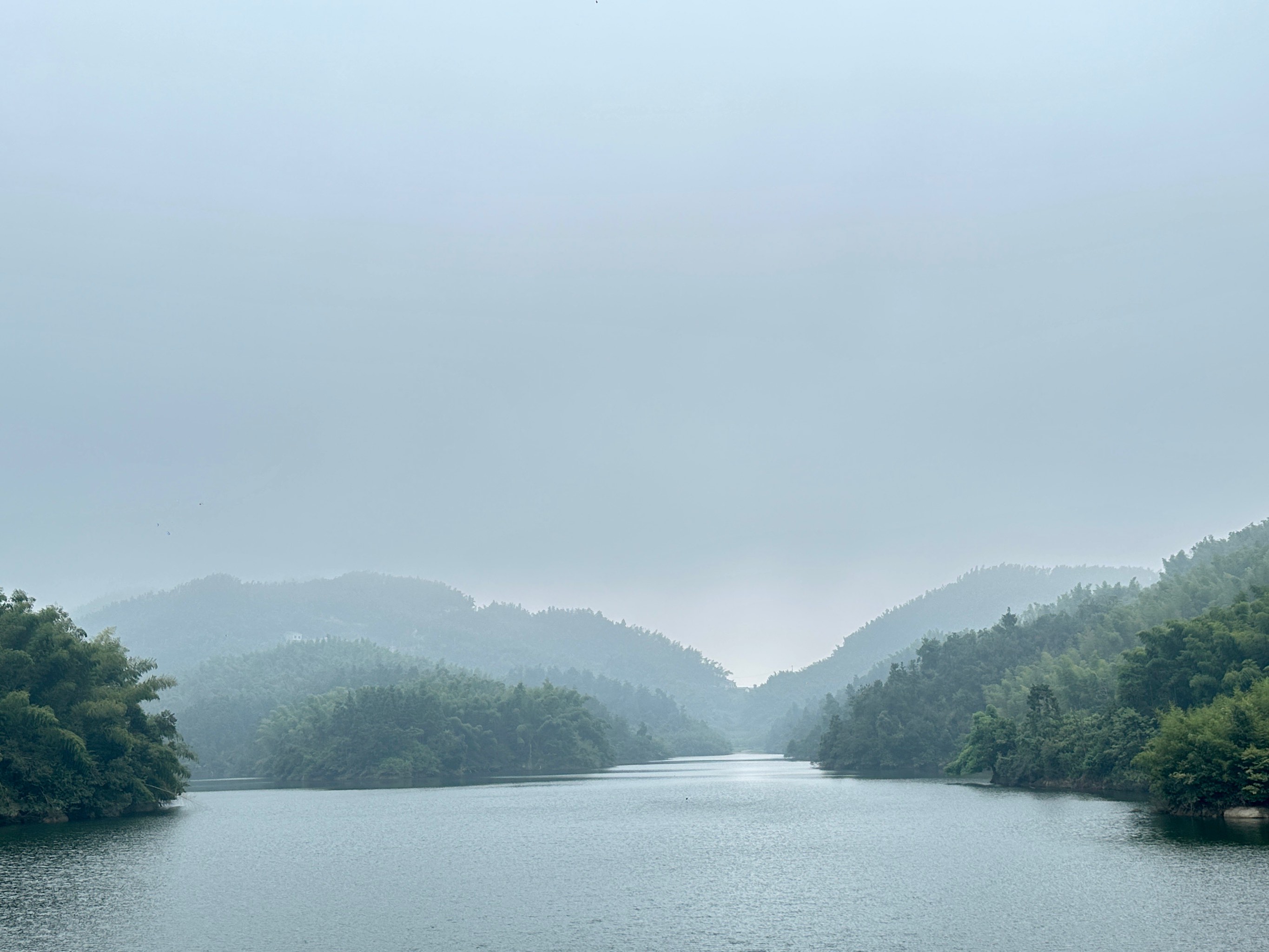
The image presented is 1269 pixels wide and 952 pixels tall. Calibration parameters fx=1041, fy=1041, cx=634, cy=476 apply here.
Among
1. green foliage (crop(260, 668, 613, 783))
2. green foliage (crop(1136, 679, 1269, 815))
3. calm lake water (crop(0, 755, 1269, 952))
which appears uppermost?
green foliage (crop(260, 668, 613, 783))

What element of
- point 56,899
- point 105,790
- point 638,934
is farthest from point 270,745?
point 638,934

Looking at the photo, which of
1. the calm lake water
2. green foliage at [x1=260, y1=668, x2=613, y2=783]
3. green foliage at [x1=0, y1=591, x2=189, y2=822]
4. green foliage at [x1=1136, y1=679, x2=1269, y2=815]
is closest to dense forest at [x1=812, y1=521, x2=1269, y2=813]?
green foliage at [x1=1136, y1=679, x2=1269, y2=815]

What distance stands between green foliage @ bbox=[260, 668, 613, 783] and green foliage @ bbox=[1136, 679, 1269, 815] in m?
105

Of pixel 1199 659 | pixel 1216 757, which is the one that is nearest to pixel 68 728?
pixel 1216 757

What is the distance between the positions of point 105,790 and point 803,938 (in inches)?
2237

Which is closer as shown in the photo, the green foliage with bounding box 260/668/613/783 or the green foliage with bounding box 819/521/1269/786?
the green foliage with bounding box 819/521/1269/786

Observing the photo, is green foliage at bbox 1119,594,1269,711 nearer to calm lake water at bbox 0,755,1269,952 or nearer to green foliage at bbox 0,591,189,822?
calm lake water at bbox 0,755,1269,952

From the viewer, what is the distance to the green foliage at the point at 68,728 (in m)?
61.4

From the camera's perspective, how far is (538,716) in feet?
573

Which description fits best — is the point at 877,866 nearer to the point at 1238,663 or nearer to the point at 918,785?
the point at 1238,663

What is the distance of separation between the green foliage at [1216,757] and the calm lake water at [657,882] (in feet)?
9.67

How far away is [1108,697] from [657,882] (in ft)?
218

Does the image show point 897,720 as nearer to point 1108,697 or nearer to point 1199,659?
point 1108,697

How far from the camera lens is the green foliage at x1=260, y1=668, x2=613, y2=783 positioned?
474 ft
